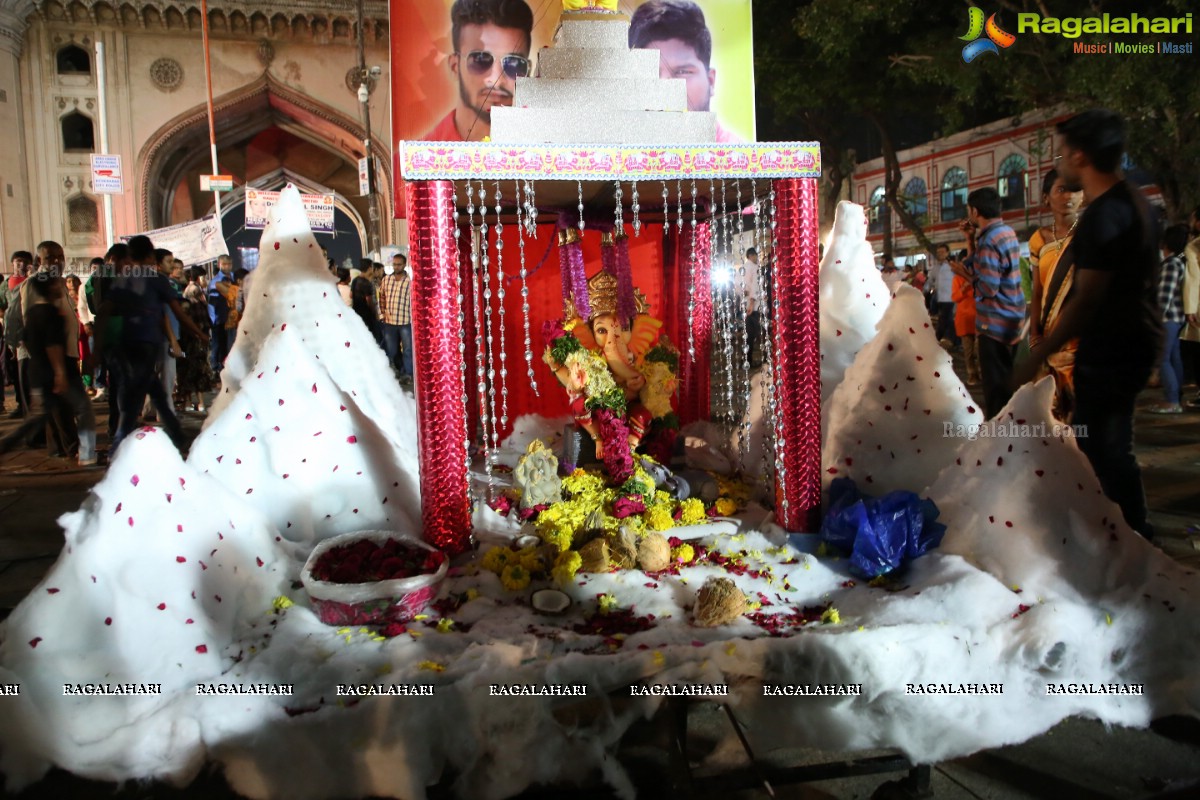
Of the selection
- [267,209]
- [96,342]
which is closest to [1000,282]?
[96,342]

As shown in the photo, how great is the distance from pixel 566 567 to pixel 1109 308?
2.49m

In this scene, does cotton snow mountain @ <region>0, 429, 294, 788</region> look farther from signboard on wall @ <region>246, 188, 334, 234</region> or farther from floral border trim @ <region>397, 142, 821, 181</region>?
signboard on wall @ <region>246, 188, 334, 234</region>

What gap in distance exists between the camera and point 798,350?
4.07 m

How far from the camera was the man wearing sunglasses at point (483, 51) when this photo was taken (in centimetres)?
755

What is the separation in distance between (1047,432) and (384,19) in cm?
2018

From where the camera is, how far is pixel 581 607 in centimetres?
336

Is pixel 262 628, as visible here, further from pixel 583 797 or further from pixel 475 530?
pixel 583 797

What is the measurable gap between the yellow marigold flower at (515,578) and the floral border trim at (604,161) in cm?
187

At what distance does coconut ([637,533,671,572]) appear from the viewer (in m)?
3.65

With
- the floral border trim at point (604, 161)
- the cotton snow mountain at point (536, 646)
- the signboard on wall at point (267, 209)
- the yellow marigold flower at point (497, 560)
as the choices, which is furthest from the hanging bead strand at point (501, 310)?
the signboard on wall at point (267, 209)

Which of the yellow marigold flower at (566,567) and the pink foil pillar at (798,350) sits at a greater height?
the pink foil pillar at (798,350)

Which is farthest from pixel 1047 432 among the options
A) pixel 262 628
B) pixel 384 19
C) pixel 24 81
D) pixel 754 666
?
pixel 24 81

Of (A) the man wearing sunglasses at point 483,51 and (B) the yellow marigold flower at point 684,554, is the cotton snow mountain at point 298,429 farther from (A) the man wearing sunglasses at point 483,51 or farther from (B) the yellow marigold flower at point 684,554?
(A) the man wearing sunglasses at point 483,51

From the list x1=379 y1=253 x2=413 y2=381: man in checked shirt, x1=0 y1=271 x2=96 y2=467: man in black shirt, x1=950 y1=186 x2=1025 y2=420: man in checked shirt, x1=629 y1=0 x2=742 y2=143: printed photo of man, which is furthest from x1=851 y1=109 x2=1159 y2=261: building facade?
x1=0 y1=271 x2=96 y2=467: man in black shirt
